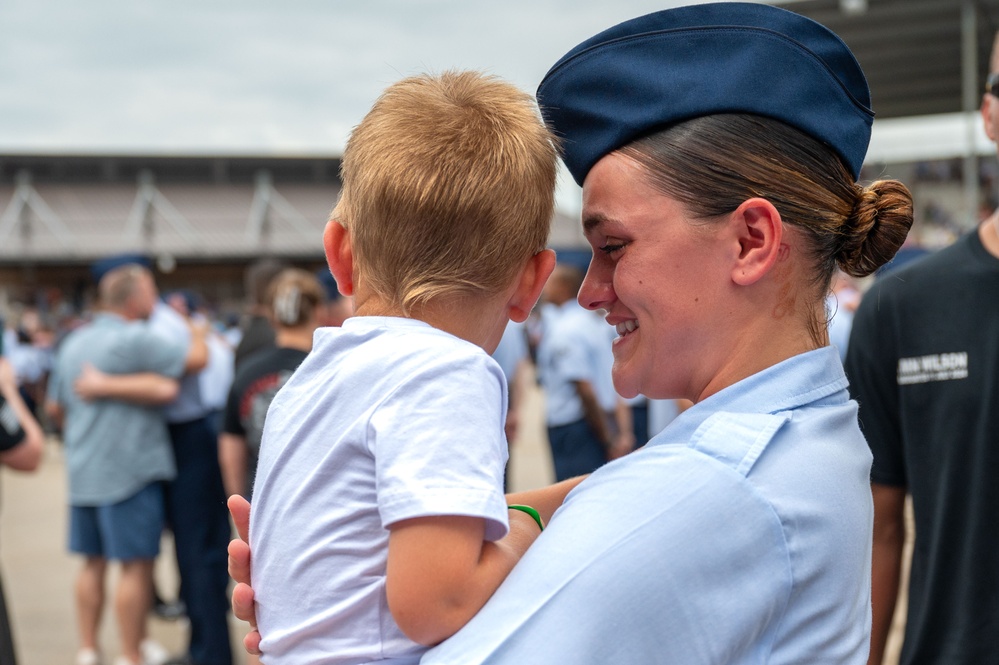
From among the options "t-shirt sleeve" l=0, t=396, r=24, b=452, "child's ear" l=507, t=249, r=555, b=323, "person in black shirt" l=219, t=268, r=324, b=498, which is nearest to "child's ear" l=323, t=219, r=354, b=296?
"child's ear" l=507, t=249, r=555, b=323

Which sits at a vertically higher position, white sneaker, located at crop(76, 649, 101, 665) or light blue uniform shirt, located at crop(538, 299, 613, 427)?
light blue uniform shirt, located at crop(538, 299, 613, 427)

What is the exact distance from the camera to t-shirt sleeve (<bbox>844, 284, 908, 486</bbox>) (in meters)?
2.11

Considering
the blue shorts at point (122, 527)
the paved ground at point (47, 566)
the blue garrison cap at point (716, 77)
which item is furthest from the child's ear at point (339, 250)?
the paved ground at point (47, 566)

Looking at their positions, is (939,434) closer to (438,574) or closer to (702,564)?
(702,564)

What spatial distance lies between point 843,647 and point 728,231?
1.61 ft

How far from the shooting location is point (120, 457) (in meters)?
5.20

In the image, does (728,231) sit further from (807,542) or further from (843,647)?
(843,647)

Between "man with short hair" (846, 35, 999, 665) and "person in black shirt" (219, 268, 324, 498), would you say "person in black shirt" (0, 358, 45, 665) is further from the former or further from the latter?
"man with short hair" (846, 35, 999, 665)

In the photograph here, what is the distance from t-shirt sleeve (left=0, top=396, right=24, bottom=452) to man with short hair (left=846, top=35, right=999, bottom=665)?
2.84 metres

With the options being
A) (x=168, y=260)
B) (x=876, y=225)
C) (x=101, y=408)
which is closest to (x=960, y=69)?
(x=101, y=408)

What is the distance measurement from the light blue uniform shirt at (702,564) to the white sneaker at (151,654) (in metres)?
5.08

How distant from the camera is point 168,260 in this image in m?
33.6

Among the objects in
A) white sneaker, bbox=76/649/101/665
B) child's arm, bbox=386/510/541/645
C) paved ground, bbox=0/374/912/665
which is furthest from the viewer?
paved ground, bbox=0/374/912/665

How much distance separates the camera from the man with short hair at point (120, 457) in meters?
5.20
